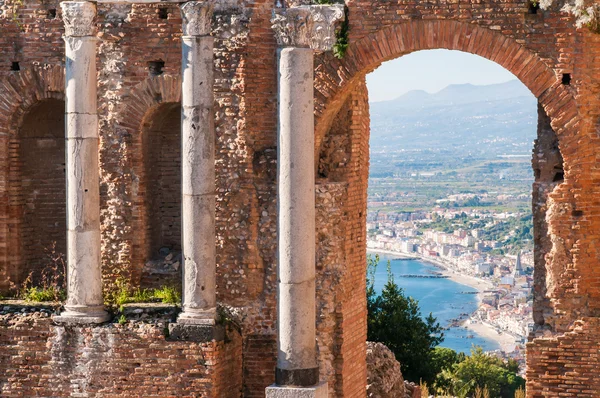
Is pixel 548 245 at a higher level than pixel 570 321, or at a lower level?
higher

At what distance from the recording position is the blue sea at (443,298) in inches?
1780

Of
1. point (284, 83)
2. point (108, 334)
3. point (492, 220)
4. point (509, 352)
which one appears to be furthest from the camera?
point (492, 220)

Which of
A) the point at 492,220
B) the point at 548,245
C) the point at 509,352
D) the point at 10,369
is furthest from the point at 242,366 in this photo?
the point at 492,220

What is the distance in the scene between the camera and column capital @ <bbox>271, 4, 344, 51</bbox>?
16.7 meters

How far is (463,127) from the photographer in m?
133

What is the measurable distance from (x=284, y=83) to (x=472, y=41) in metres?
2.87

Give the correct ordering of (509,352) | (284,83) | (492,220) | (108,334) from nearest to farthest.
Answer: (284,83), (108,334), (509,352), (492,220)

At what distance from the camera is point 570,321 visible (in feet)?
55.5

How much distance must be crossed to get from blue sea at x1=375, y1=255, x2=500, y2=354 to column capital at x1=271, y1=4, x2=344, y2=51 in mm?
26872

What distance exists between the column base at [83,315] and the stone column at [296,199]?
10.1 ft

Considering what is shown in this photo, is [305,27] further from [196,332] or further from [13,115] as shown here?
[13,115]

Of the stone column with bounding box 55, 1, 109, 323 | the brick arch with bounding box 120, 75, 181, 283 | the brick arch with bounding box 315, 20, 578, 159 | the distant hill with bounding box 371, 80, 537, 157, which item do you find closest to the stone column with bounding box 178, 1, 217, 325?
the brick arch with bounding box 120, 75, 181, 283

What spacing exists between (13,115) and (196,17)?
14.3ft

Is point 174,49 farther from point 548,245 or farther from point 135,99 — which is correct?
point 548,245
